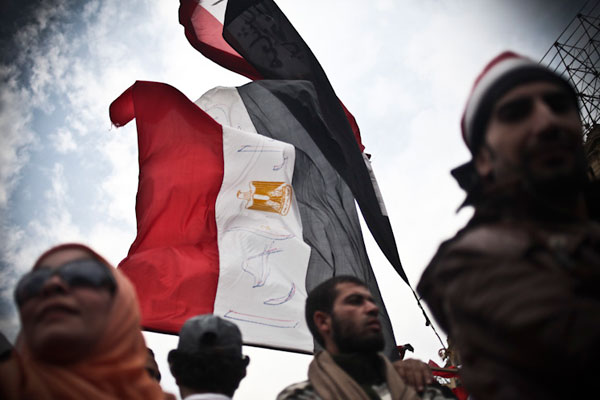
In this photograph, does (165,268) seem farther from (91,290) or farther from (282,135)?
(91,290)

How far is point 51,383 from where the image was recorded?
1.42 meters

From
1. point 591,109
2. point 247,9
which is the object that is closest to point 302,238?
point 247,9

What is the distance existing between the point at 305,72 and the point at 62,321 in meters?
5.05

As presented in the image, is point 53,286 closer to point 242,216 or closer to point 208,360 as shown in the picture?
point 208,360

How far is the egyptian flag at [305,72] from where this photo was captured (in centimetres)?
513

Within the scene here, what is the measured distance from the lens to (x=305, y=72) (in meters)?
6.01

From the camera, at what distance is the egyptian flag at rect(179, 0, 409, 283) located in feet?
16.8

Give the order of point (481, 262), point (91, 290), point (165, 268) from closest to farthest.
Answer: point (481, 262), point (91, 290), point (165, 268)

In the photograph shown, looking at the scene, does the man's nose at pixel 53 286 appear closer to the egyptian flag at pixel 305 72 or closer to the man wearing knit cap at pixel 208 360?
the man wearing knit cap at pixel 208 360

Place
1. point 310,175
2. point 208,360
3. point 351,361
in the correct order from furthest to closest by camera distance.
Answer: point 310,175 < point 351,361 < point 208,360

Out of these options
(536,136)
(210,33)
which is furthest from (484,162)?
(210,33)

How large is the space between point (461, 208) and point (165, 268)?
3657 mm

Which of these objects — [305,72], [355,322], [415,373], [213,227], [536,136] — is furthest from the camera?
[305,72]

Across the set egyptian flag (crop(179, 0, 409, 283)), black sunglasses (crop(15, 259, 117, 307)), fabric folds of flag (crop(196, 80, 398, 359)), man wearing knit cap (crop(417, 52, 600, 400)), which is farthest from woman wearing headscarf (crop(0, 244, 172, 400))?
egyptian flag (crop(179, 0, 409, 283))
